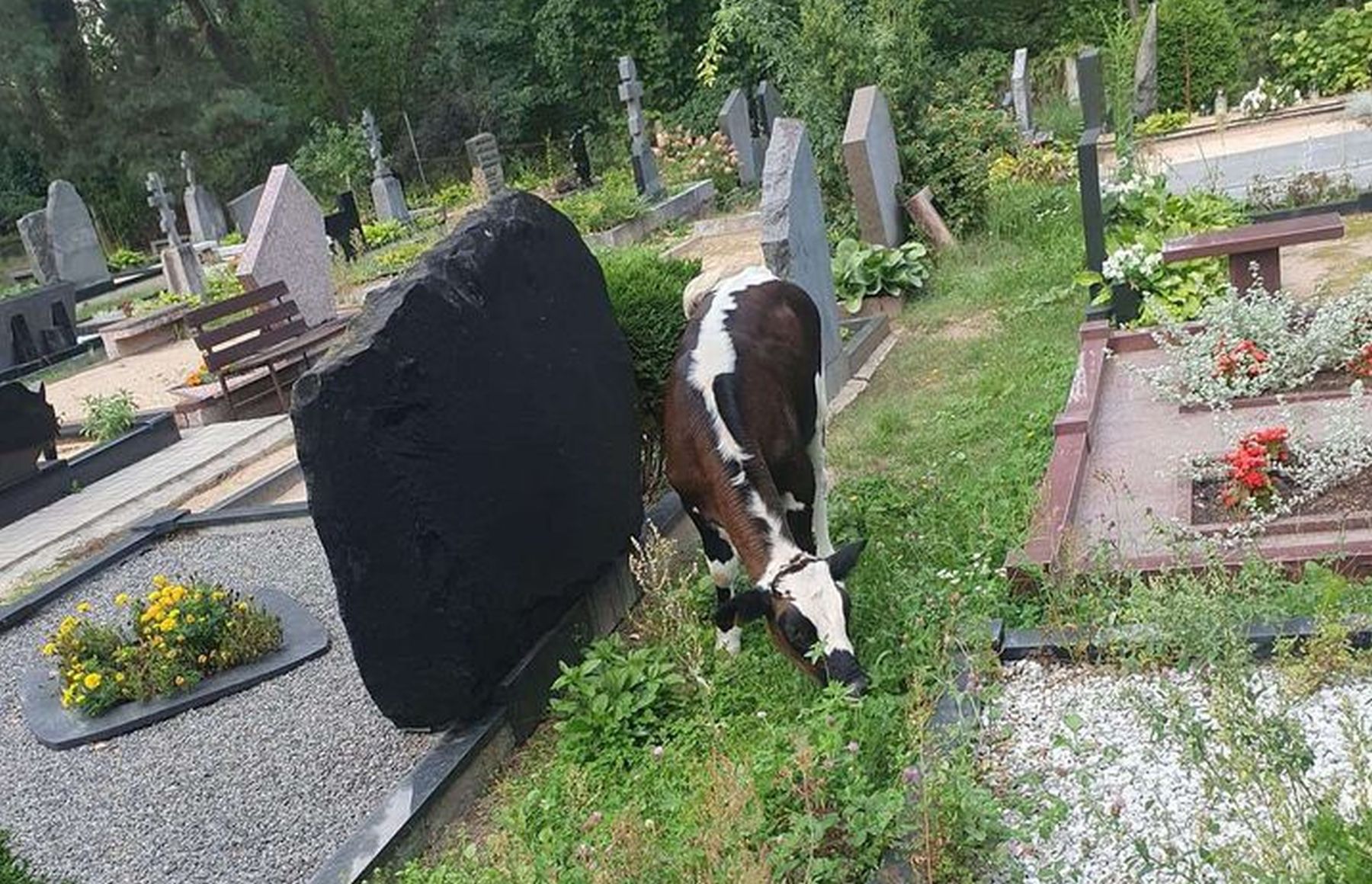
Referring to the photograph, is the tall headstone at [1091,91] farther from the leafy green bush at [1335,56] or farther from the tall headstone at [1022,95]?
the leafy green bush at [1335,56]

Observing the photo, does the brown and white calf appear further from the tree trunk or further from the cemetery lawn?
the tree trunk

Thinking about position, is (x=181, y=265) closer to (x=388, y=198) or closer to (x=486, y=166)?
(x=388, y=198)

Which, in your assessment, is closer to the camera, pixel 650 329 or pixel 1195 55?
pixel 650 329

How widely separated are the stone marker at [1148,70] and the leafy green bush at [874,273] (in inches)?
403

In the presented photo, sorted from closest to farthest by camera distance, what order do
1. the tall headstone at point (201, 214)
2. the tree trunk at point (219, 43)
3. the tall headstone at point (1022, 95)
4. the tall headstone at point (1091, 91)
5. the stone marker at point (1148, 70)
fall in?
the tall headstone at point (1091, 91)
the stone marker at point (1148, 70)
the tall headstone at point (1022, 95)
the tall headstone at point (201, 214)
the tree trunk at point (219, 43)

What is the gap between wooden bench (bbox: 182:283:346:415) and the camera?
11.9 meters

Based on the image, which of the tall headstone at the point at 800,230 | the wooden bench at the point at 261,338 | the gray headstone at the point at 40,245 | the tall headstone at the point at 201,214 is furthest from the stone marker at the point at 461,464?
the tall headstone at the point at 201,214

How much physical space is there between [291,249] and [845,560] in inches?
446

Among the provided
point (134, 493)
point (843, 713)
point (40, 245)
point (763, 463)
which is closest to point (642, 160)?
point (134, 493)

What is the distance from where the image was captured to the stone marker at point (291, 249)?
1366cm

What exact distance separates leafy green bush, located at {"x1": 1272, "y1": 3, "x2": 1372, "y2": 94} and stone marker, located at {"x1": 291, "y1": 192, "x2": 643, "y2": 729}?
658 inches

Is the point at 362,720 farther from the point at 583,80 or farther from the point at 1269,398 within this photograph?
the point at 583,80

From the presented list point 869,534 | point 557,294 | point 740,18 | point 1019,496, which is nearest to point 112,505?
point 557,294

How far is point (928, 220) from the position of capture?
1179cm
